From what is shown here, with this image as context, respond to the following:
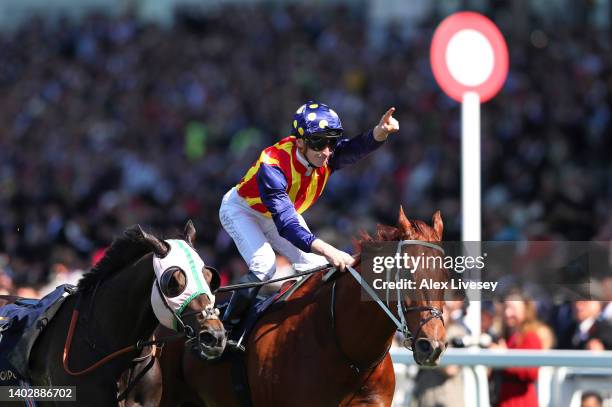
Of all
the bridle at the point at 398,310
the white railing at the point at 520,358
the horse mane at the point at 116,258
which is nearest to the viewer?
the bridle at the point at 398,310

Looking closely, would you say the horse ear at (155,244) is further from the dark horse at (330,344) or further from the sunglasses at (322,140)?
the sunglasses at (322,140)

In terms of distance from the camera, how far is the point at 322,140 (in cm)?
629

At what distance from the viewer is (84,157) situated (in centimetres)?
1953

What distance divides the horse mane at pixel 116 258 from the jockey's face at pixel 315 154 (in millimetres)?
1040

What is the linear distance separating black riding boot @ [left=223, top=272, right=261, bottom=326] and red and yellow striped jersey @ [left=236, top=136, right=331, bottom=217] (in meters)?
0.49

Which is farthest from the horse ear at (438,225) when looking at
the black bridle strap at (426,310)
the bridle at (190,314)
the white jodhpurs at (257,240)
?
the bridle at (190,314)

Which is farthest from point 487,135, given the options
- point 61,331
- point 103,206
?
point 61,331

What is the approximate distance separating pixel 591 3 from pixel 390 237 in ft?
42.4

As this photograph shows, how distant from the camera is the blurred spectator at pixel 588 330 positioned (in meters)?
8.22

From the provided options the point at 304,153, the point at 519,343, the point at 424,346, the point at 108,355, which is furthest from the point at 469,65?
the point at 108,355

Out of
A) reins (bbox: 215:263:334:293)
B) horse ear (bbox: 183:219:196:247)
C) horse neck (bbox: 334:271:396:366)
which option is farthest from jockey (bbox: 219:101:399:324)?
horse ear (bbox: 183:219:196:247)

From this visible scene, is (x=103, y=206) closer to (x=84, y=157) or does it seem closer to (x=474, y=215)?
(x=84, y=157)

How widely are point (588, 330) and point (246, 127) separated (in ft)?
33.5

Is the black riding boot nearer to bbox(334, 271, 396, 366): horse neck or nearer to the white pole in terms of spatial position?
bbox(334, 271, 396, 366): horse neck
